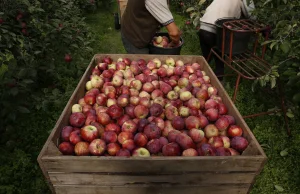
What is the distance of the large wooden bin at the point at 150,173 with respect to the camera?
144 cm

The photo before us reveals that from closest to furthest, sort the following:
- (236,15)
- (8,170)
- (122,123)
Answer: (122,123) < (8,170) < (236,15)

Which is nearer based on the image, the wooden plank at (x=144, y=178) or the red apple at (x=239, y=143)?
the wooden plank at (x=144, y=178)

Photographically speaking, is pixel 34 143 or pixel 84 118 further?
pixel 34 143

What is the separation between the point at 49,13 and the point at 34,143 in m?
2.36

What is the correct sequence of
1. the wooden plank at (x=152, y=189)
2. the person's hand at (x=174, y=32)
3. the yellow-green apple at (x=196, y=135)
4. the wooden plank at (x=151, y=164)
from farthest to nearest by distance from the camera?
1. the person's hand at (x=174, y=32)
2. the yellow-green apple at (x=196, y=135)
3. the wooden plank at (x=152, y=189)
4. the wooden plank at (x=151, y=164)

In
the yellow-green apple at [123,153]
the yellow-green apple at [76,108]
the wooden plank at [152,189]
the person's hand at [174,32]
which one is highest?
the person's hand at [174,32]

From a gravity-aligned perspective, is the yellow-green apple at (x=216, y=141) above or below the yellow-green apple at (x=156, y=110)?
below

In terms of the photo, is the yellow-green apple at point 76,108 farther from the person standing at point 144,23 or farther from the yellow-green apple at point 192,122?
the person standing at point 144,23

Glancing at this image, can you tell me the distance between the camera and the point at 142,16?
3115 millimetres

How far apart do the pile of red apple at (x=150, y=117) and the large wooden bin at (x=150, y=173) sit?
0.42 ft

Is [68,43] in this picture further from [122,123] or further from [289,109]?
[289,109]

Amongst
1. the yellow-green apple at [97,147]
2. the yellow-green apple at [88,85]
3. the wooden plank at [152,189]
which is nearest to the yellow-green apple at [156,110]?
the yellow-green apple at [97,147]

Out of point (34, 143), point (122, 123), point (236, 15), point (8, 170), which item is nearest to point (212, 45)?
point (236, 15)

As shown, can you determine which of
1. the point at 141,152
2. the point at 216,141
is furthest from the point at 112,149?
the point at 216,141
